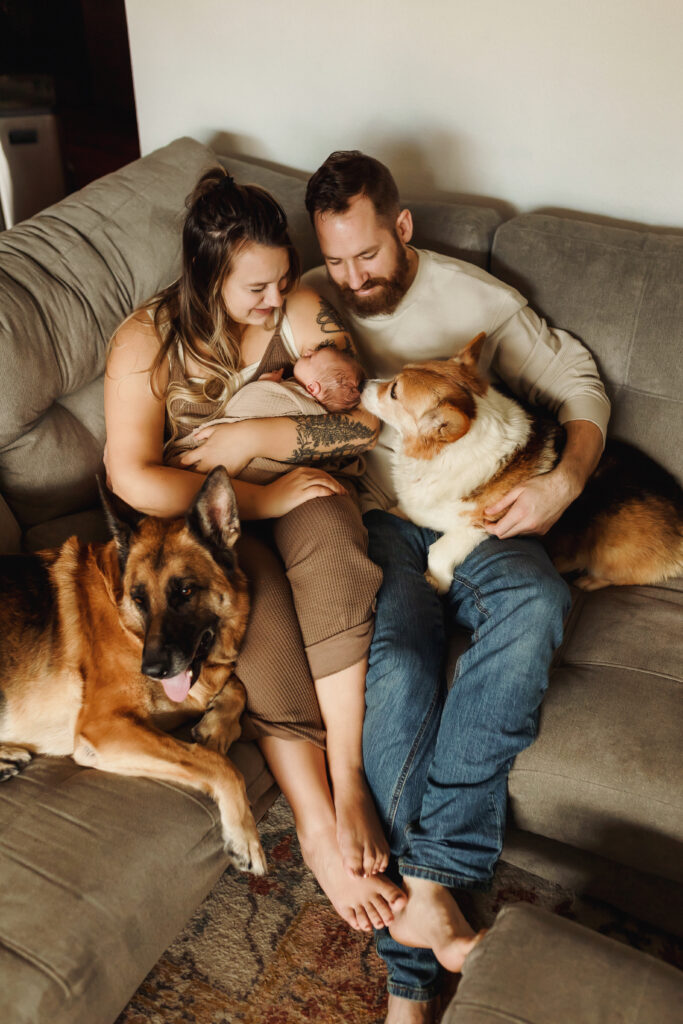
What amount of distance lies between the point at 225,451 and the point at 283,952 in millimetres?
1288

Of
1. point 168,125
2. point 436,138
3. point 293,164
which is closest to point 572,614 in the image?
point 436,138

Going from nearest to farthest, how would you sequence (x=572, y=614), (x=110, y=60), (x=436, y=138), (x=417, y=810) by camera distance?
(x=417, y=810) → (x=572, y=614) → (x=436, y=138) → (x=110, y=60)

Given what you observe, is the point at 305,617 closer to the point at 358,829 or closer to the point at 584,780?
the point at 358,829

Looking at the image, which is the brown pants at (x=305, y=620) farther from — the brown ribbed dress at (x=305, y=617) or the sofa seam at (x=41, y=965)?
the sofa seam at (x=41, y=965)

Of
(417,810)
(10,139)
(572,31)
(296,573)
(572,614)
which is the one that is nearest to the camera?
(417,810)

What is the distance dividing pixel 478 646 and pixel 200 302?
1.17 metres

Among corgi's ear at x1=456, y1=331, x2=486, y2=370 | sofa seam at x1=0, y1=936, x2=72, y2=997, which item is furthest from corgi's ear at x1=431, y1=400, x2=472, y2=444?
sofa seam at x1=0, y1=936, x2=72, y2=997

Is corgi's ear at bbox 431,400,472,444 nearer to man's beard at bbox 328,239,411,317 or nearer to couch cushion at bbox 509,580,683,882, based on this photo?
man's beard at bbox 328,239,411,317

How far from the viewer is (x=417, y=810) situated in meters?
1.76

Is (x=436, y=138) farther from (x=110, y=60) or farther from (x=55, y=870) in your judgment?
(x=110, y=60)

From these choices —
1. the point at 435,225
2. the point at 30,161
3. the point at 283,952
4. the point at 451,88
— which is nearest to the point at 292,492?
the point at 283,952

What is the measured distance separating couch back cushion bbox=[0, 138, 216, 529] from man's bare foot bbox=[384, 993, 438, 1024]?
158 cm

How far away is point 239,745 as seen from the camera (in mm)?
1783

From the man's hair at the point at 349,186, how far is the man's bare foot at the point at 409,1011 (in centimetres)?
203
